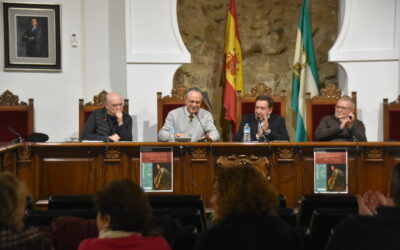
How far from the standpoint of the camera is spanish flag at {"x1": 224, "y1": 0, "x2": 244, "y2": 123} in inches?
257

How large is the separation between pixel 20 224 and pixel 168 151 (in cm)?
271

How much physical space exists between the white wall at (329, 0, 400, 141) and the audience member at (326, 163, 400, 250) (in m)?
4.59

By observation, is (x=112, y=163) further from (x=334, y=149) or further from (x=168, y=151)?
(x=334, y=149)

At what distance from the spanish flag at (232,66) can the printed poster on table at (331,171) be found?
6.30 ft

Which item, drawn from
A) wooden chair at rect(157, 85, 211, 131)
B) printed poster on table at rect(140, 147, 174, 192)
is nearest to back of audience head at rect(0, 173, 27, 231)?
printed poster on table at rect(140, 147, 174, 192)

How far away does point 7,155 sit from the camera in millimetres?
4379

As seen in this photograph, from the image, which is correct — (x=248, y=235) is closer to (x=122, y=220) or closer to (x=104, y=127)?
(x=122, y=220)

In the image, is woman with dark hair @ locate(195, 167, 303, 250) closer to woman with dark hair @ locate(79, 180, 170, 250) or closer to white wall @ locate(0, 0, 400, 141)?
woman with dark hair @ locate(79, 180, 170, 250)

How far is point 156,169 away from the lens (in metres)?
4.74

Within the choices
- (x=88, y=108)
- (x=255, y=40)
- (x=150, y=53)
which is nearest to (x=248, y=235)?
(x=88, y=108)

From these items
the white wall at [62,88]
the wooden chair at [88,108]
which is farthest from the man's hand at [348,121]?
the white wall at [62,88]

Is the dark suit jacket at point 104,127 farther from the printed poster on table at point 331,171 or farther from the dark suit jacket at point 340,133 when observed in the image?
the printed poster on table at point 331,171

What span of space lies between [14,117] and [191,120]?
1746mm

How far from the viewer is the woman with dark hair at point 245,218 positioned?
6.84ft
